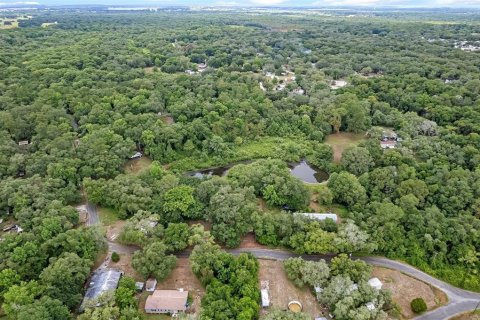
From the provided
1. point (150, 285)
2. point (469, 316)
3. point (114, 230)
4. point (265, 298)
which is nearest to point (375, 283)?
point (469, 316)

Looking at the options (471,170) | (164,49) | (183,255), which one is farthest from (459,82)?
(164,49)

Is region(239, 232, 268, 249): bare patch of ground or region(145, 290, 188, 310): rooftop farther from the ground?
region(145, 290, 188, 310): rooftop

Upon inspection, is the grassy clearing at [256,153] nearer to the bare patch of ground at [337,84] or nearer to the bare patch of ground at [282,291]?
the bare patch of ground at [282,291]

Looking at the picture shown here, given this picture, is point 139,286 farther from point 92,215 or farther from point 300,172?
point 300,172

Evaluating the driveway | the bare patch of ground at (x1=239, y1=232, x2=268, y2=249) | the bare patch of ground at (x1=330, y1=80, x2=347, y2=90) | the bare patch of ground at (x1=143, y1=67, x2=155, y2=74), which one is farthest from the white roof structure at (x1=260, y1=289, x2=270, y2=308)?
the bare patch of ground at (x1=143, y1=67, x2=155, y2=74)

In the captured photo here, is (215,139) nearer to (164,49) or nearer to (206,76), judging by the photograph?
(206,76)

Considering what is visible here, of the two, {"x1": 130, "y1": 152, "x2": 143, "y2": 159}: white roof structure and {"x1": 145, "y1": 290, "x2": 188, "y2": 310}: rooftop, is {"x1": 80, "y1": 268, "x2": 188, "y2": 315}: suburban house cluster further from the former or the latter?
{"x1": 130, "y1": 152, "x2": 143, "y2": 159}: white roof structure
